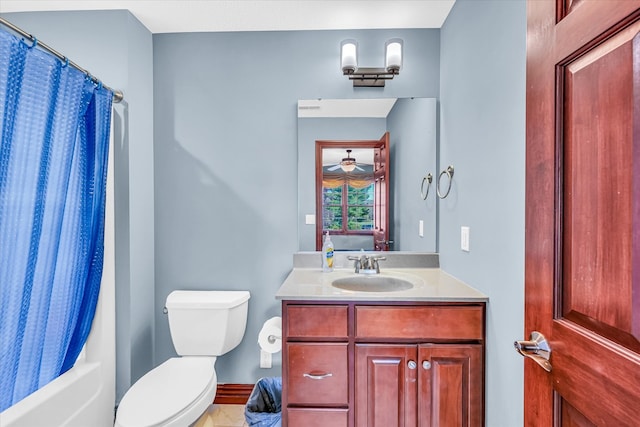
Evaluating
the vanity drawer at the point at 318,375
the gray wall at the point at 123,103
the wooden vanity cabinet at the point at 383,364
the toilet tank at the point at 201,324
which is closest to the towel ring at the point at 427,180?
the wooden vanity cabinet at the point at 383,364

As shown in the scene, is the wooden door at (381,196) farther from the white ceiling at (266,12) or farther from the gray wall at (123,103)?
the gray wall at (123,103)

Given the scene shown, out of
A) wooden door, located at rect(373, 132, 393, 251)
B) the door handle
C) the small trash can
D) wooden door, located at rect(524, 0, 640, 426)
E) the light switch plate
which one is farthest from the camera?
wooden door, located at rect(373, 132, 393, 251)

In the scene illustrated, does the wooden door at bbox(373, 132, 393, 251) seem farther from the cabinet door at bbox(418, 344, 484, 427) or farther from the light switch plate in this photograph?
the cabinet door at bbox(418, 344, 484, 427)

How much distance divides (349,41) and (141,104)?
128 centimetres

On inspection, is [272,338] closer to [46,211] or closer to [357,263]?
[357,263]

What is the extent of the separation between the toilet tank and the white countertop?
Answer: 45 centimetres

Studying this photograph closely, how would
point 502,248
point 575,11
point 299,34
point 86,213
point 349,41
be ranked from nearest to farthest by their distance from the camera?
point 575,11, point 502,248, point 86,213, point 349,41, point 299,34

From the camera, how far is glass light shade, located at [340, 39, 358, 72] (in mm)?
1811

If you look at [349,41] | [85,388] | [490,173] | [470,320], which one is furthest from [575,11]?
[85,388]

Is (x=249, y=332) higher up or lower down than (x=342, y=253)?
lower down

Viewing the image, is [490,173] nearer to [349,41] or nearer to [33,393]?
[349,41]

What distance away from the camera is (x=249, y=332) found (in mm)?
2004

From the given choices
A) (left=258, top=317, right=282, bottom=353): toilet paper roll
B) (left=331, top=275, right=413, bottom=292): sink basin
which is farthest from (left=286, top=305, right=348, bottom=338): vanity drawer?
(left=258, top=317, right=282, bottom=353): toilet paper roll

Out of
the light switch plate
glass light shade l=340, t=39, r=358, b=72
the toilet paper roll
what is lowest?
the toilet paper roll
